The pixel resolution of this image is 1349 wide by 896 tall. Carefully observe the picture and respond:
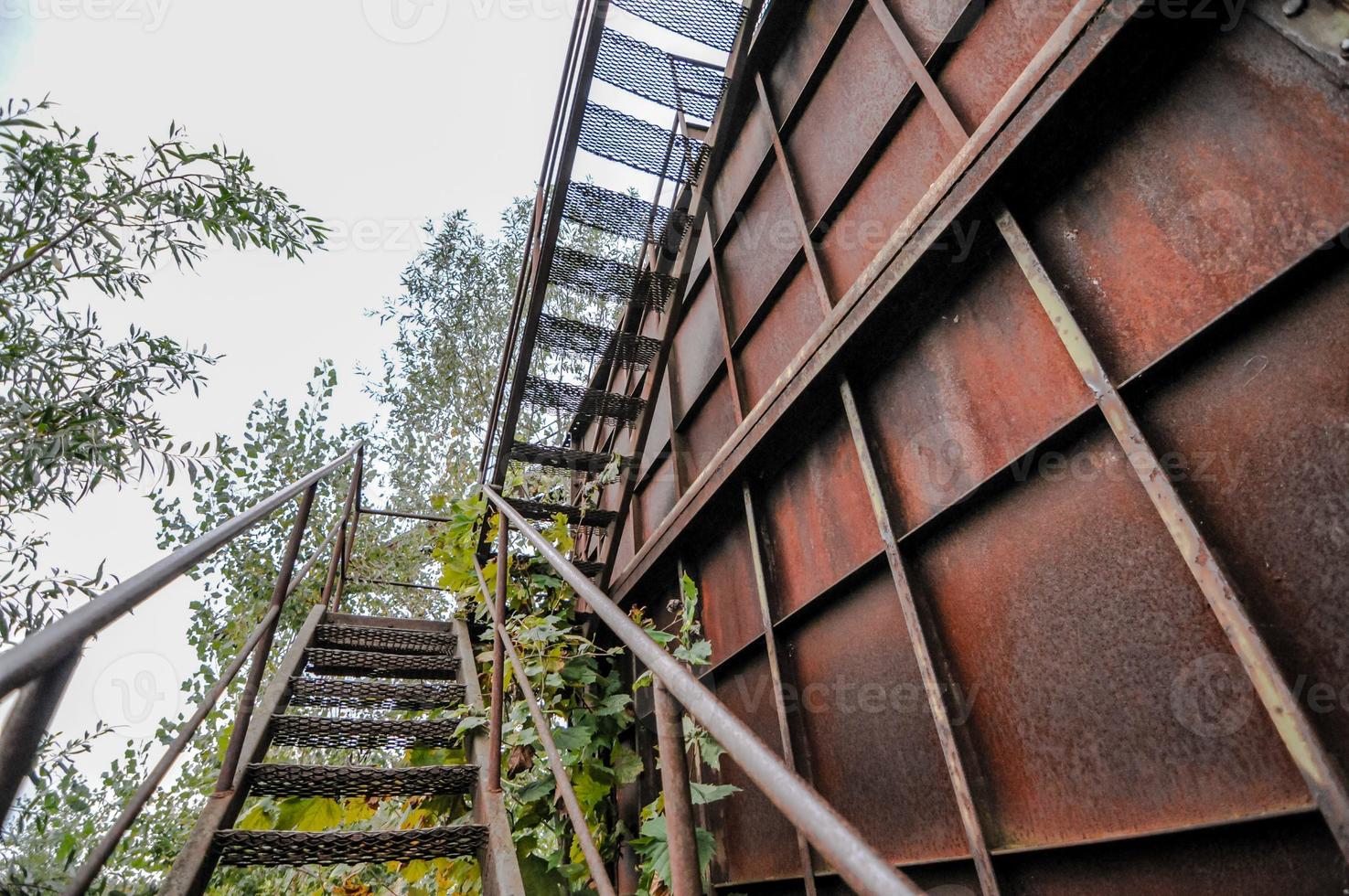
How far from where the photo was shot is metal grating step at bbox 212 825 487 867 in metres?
2.02

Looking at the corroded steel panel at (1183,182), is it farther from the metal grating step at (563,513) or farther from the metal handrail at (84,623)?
the metal grating step at (563,513)

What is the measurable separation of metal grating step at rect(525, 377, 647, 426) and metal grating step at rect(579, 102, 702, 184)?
149 cm

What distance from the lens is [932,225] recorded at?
1917 mm

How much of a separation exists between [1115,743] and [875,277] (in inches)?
57.2

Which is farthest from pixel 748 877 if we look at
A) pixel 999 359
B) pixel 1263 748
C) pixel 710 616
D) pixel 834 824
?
pixel 834 824

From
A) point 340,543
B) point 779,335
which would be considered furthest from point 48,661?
point 340,543

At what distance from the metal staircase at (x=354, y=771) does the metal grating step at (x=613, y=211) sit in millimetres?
2812

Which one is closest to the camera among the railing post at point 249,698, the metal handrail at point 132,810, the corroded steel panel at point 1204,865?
the corroded steel panel at point 1204,865

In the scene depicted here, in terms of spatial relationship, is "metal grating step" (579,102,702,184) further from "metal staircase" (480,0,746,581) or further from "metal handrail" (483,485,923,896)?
"metal handrail" (483,485,923,896)

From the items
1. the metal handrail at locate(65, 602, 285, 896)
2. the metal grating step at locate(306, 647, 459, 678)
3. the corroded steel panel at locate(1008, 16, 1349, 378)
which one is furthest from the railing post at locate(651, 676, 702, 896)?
the metal grating step at locate(306, 647, 459, 678)

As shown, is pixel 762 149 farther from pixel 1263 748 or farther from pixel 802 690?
pixel 1263 748

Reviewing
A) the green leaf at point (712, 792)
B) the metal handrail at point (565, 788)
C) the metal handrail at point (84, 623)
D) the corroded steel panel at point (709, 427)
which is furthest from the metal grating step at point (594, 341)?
the metal handrail at point (84, 623)

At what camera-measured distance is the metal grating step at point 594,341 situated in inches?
167

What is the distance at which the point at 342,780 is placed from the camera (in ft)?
7.80
